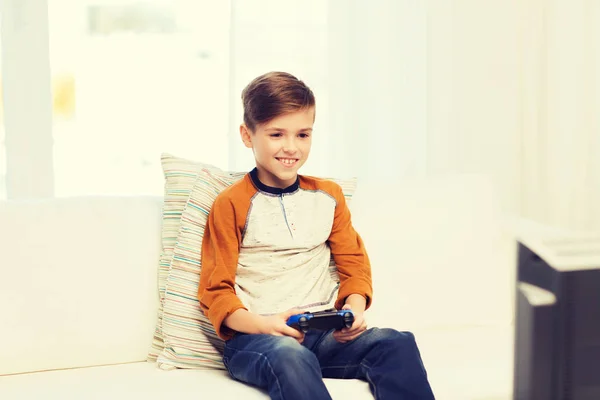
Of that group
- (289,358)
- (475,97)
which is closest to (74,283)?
(289,358)

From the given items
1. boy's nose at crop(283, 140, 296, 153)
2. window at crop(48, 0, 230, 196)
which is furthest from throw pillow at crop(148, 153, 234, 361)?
window at crop(48, 0, 230, 196)

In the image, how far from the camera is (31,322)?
1.67m

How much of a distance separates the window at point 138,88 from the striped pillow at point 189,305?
4.88ft

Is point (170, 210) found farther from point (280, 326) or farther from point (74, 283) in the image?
point (280, 326)

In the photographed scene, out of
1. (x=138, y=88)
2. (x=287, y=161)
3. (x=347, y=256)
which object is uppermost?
(x=138, y=88)

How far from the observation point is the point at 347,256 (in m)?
1.77

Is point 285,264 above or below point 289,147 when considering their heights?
below

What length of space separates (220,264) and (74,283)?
34 cm

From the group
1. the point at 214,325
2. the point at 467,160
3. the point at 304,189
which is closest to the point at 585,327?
the point at 214,325

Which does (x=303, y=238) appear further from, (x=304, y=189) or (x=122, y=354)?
(x=122, y=354)

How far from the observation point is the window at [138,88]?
3.18m

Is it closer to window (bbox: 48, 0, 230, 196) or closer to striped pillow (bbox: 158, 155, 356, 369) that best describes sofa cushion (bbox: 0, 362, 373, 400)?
striped pillow (bbox: 158, 155, 356, 369)

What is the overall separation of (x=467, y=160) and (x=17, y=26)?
6.27ft

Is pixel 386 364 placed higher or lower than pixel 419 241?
lower
